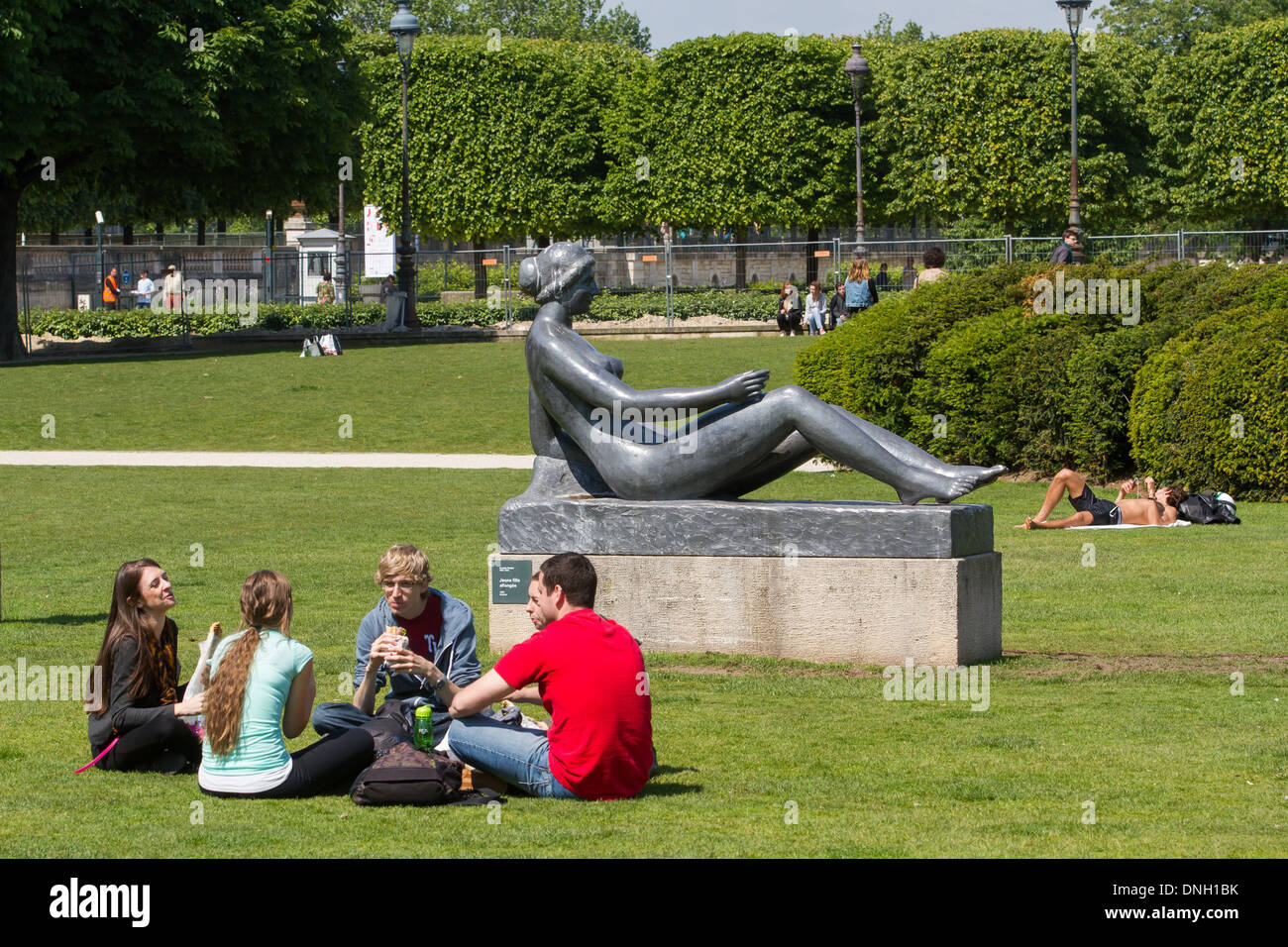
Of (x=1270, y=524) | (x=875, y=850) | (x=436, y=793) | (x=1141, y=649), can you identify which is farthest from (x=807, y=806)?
(x=1270, y=524)

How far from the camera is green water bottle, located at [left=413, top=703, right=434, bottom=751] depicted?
6.83 m

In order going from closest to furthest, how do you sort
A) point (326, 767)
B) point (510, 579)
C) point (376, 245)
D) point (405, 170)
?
point (326, 767) → point (510, 579) → point (405, 170) → point (376, 245)

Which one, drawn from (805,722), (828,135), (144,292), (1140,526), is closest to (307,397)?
(1140,526)

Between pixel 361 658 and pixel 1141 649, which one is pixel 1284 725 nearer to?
pixel 1141 649

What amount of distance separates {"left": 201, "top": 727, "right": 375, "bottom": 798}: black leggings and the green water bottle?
0.73ft

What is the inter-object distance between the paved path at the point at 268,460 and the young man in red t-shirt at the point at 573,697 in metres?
13.7

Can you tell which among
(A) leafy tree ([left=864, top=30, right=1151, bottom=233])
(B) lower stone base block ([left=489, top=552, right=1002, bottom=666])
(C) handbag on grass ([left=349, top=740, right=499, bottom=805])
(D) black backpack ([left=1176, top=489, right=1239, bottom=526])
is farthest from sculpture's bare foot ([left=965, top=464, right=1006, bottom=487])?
(A) leafy tree ([left=864, top=30, right=1151, bottom=233])

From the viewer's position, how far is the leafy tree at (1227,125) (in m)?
53.3

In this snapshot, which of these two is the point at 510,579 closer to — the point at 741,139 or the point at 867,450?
the point at 867,450

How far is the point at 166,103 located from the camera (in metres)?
34.1

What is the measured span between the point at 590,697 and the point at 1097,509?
997cm

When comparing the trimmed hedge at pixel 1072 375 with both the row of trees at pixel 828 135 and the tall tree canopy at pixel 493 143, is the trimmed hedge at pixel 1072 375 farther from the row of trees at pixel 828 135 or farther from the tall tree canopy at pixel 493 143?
the tall tree canopy at pixel 493 143

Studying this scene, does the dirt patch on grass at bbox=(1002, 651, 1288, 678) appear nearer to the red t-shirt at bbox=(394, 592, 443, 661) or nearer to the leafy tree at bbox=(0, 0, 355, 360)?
the red t-shirt at bbox=(394, 592, 443, 661)

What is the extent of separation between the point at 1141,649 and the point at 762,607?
2362 millimetres
